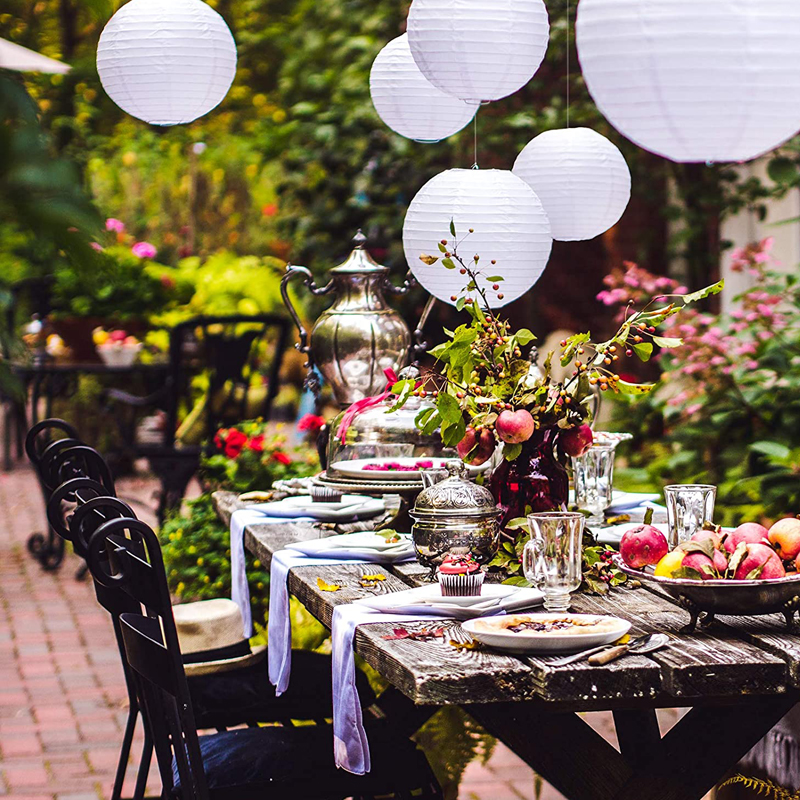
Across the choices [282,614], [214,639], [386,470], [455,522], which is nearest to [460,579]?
[455,522]

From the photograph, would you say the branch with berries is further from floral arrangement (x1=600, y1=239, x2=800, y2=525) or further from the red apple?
floral arrangement (x1=600, y1=239, x2=800, y2=525)

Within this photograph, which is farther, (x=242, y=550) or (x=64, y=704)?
(x=64, y=704)

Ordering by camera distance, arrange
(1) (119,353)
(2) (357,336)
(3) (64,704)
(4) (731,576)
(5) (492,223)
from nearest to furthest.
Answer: (4) (731,576) < (5) (492,223) < (2) (357,336) < (3) (64,704) < (1) (119,353)

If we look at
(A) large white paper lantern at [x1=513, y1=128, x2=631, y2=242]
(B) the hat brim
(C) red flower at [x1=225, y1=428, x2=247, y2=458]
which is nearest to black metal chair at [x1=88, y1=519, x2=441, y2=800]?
(B) the hat brim

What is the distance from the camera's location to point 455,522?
2.66m

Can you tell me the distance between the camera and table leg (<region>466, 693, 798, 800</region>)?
2.16m

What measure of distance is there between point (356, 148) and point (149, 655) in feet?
23.3

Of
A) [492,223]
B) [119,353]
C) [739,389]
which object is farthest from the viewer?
[119,353]

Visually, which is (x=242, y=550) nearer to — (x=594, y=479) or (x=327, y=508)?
(x=327, y=508)

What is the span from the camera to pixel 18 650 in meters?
5.57

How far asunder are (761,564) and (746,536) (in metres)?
0.14

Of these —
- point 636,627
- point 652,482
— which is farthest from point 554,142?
point 652,482

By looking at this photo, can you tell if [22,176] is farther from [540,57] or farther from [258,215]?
[258,215]

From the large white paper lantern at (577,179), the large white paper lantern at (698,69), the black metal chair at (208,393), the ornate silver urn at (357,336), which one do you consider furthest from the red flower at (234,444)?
the large white paper lantern at (698,69)
